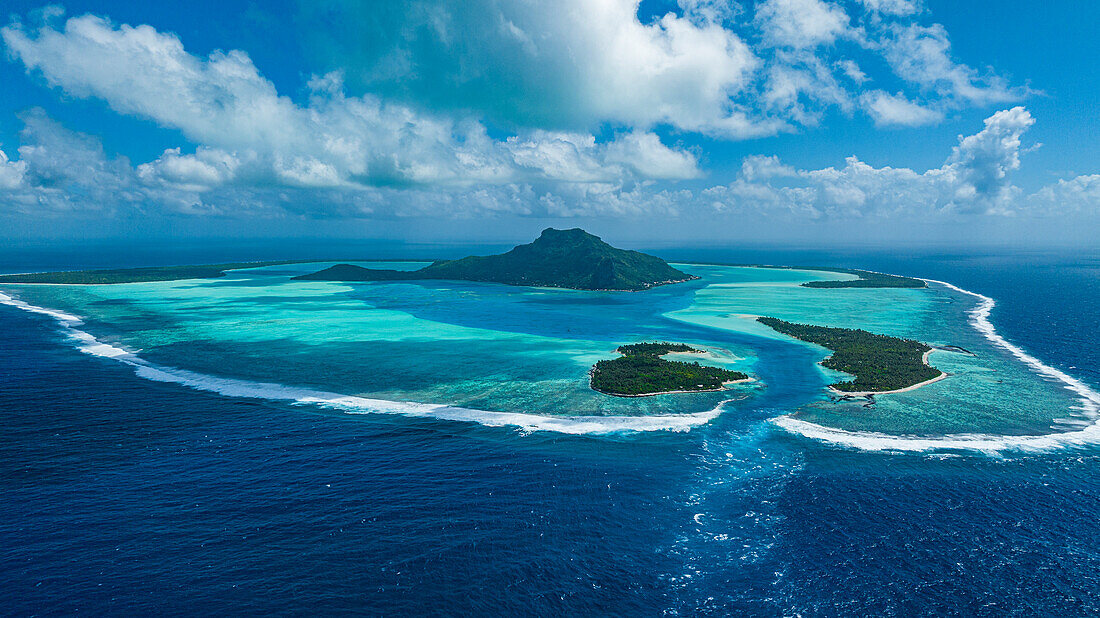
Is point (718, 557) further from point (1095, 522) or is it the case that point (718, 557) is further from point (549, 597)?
point (1095, 522)

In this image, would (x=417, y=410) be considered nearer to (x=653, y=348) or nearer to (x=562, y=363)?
(x=562, y=363)

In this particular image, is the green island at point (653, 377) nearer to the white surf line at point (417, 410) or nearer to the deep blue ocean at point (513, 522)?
the white surf line at point (417, 410)

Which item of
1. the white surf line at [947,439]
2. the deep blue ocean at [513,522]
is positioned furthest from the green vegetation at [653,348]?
the deep blue ocean at [513,522]

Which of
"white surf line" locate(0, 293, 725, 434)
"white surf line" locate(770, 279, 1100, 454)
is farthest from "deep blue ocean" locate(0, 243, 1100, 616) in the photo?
"white surf line" locate(0, 293, 725, 434)

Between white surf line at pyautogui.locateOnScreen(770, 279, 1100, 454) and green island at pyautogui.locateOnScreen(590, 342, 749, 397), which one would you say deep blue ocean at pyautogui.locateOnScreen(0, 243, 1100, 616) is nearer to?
white surf line at pyautogui.locateOnScreen(770, 279, 1100, 454)

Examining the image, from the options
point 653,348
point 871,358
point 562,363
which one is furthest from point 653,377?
point 871,358

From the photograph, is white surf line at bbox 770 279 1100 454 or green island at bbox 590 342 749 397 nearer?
white surf line at bbox 770 279 1100 454

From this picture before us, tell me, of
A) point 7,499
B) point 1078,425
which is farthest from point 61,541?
point 1078,425
